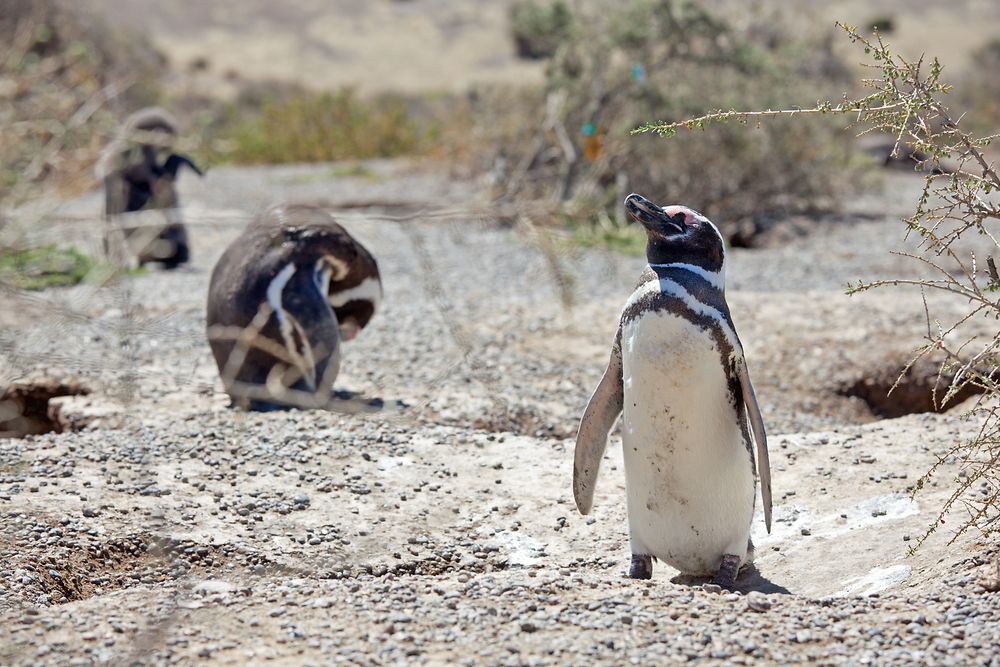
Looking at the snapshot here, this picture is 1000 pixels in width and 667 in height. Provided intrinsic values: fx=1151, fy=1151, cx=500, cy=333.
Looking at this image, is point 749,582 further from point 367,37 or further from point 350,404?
point 367,37

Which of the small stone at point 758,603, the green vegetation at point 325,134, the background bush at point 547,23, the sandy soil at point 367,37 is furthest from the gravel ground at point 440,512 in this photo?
the sandy soil at point 367,37

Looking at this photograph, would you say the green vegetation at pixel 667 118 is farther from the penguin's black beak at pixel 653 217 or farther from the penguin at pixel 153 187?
the penguin's black beak at pixel 653 217

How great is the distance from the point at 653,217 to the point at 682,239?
0.42 feet

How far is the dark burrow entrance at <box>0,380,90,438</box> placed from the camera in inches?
231

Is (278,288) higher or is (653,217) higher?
(653,217)

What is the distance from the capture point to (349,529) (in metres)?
4.18

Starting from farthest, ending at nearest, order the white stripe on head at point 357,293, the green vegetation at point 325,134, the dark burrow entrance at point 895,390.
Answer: the green vegetation at point 325,134 → the dark burrow entrance at point 895,390 → the white stripe on head at point 357,293

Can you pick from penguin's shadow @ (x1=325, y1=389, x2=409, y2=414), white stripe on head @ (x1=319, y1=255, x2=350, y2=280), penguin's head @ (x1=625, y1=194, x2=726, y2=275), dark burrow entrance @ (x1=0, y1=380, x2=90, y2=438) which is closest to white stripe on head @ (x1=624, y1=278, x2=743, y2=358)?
penguin's head @ (x1=625, y1=194, x2=726, y2=275)

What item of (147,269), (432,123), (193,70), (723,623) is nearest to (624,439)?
(723,623)

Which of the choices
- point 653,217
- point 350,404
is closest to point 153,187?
point 350,404

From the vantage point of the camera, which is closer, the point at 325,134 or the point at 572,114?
the point at 572,114

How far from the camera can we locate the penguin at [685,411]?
145 inches

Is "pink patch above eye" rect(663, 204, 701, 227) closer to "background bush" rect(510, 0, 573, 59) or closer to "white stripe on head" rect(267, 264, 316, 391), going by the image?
"white stripe on head" rect(267, 264, 316, 391)

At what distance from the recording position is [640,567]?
395cm
